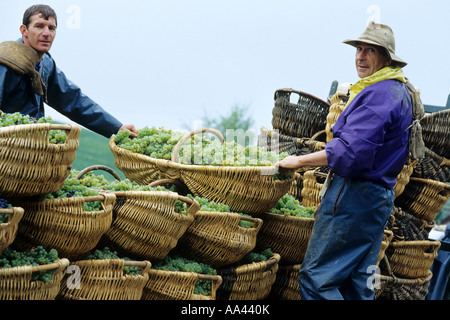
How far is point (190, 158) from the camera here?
3.17 m

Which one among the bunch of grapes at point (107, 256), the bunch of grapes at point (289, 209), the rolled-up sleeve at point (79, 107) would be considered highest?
the rolled-up sleeve at point (79, 107)

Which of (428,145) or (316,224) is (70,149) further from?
(428,145)

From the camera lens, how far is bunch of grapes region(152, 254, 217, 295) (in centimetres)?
284

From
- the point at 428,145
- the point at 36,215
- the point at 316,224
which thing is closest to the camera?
the point at 36,215

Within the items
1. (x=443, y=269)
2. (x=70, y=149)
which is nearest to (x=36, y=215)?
(x=70, y=149)

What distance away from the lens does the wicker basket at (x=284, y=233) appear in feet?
11.3

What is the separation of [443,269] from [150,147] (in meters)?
3.08

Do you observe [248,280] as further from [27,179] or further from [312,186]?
[27,179]

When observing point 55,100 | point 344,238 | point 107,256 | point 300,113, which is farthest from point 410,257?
point 55,100

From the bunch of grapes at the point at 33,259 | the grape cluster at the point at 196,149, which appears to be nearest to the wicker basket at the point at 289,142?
the grape cluster at the point at 196,149

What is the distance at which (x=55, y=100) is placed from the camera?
364 centimetres

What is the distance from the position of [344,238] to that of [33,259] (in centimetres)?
151

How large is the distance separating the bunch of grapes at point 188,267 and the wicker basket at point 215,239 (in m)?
0.06

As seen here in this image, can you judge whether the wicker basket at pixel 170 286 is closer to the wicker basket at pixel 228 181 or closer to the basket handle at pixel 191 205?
the basket handle at pixel 191 205
